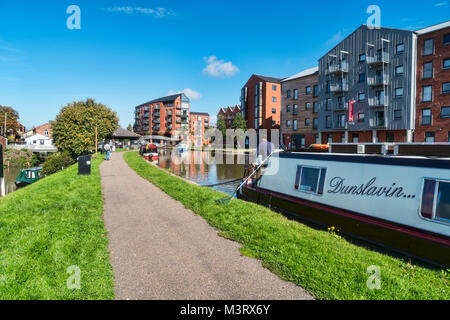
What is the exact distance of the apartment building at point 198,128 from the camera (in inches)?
3493

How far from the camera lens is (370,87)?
33688 mm

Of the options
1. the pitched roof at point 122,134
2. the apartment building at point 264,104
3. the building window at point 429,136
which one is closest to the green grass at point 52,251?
the building window at point 429,136

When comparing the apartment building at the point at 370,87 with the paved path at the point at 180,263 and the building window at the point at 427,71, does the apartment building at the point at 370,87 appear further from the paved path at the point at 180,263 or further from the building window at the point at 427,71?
the paved path at the point at 180,263

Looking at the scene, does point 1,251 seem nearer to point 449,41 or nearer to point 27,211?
point 27,211

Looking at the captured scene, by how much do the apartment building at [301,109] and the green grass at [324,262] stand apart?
37.7 metres

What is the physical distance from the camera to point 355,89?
3556 centimetres

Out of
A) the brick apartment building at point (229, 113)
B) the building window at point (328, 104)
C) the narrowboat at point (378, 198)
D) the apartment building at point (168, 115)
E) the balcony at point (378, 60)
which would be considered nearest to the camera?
the narrowboat at point (378, 198)

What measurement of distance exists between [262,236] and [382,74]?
111 ft

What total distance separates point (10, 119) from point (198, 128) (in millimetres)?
56026

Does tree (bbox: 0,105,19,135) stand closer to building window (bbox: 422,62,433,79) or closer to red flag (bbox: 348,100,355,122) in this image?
red flag (bbox: 348,100,355,122)

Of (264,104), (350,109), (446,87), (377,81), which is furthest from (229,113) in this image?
(446,87)

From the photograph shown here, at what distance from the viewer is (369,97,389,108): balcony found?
32125 millimetres
